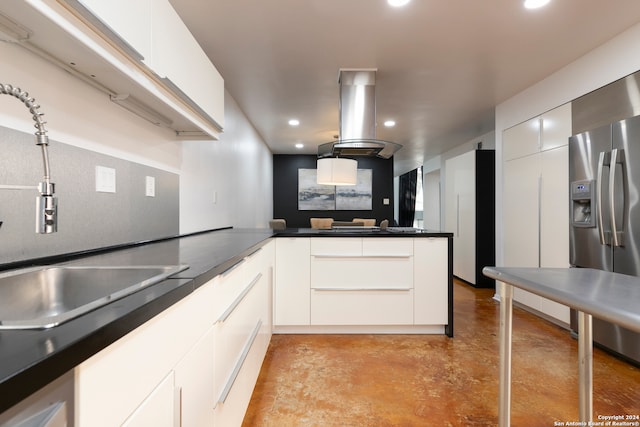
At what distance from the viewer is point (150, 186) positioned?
1.83m

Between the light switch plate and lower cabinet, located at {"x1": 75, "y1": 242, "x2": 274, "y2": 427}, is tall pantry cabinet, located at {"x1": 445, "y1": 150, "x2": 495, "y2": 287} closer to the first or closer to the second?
lower cabinet, located at {"x1": 75, "y1": 242, "x2": 274, "y2": 427}

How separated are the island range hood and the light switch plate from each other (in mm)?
1839

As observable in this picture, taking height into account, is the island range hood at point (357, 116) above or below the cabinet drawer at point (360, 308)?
above

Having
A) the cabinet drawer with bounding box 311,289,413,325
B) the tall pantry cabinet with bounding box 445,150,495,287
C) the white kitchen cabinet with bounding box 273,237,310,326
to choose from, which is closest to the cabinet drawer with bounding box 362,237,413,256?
the cabinet drawer with bounding box 311,289,413,325

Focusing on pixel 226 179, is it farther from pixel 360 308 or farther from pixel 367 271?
pixel 360 308

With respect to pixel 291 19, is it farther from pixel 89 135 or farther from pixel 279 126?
pixel 279 126

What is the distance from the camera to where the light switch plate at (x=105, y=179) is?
1410 millimetres

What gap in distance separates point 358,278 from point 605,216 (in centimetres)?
188

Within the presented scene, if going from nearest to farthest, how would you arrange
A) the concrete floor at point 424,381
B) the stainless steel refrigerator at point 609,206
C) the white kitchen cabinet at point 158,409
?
the white kitchen cabinet at point 158,409, the concrete floor at point 424,381, the stainless steel refrigerator at point 609,206

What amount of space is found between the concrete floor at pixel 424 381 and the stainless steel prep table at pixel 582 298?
0.47 m

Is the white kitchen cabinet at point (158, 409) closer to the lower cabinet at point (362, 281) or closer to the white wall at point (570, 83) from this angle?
the lower cabinet at point (362, 281)

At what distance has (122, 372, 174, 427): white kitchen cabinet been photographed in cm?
61

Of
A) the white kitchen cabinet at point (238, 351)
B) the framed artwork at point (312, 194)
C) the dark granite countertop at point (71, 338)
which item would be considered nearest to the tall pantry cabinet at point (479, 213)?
the framed artwork at point (312, 194)

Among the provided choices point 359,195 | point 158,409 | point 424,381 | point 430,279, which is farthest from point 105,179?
point 359,195
